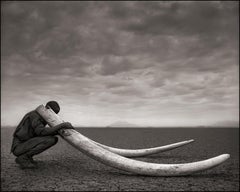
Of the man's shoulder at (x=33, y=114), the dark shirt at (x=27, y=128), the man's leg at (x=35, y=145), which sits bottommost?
the man's leg at (x=35, y=145)

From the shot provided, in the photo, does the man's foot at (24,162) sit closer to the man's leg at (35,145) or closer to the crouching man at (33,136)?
the crouching man at (33,136)

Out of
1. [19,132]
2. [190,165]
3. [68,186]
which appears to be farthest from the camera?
[19,132]

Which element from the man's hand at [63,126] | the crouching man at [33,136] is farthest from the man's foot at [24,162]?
the man's hand at [63,126]

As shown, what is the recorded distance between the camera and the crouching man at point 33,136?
175 inches

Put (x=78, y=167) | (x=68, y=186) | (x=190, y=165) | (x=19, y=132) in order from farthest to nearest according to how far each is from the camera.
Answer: (x=78, y=167)
(x=19, y=132)
(x=190, y=165)
(x=68, y=186)

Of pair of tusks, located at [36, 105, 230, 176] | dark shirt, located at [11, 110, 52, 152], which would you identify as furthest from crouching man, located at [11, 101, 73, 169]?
pair of tusks, located at [36, 105, 230, 176]

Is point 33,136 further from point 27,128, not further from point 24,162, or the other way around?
point 24,162

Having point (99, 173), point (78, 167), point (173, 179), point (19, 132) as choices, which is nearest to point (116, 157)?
point (99, 173)

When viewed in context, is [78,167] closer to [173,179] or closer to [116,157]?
[116,157]

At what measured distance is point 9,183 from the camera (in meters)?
4.11

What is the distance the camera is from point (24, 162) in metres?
4.85

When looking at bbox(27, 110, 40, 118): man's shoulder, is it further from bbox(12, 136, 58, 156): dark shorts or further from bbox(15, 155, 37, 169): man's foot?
bbox(15, 155, 37, 169): man's foot

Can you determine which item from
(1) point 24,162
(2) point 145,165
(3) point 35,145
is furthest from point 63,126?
(2) point 145,165

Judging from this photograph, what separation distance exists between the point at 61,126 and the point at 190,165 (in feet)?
7.05
